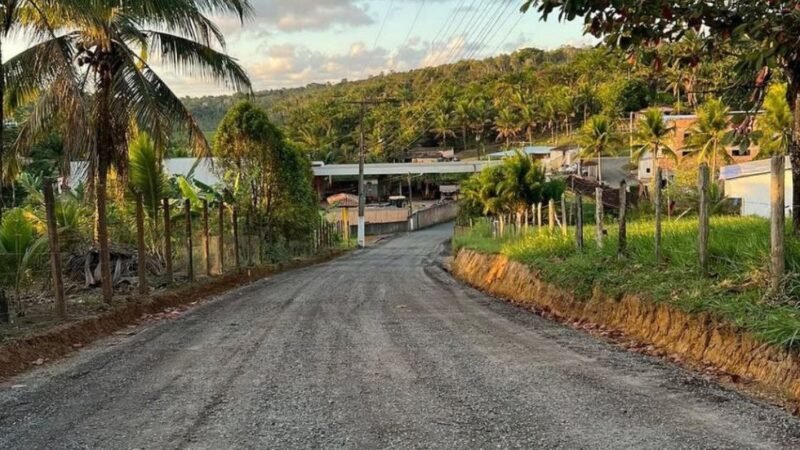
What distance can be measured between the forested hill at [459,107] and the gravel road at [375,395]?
83.9 m

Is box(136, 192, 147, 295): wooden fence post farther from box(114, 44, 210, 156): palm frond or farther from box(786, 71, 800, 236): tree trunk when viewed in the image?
box(786, 71, 800, 236): tree trunk

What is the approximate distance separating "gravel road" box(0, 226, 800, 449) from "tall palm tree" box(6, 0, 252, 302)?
14.8ft

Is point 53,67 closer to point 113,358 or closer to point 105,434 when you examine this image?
point 113,358

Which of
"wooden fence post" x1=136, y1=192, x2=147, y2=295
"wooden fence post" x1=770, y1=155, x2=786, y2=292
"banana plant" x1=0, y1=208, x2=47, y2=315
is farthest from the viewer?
"wooden fence post" x1=136, y1=192, x2=147, y2=295

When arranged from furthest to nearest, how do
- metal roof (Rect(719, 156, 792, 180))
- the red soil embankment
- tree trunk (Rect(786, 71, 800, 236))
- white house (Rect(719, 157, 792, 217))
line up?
1. metal roof (Rect(719, 156, 792, 180))
2. white house (Rect(719, 157, 792, 217))
3. tree trunk (Rect(786, 71, 800, 236))
4. the red soil embankment

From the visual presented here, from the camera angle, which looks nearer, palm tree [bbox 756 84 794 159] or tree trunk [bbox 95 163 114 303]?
tree trunk [bbox 95 163 114 303]

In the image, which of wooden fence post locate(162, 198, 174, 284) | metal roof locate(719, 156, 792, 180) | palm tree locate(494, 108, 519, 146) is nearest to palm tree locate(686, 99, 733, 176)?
metal roof locate(719, 156, 792, 180)

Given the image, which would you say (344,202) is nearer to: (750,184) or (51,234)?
(750,184)

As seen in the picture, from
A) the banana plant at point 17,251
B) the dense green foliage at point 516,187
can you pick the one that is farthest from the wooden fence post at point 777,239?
the dense green foliage at point 516,187

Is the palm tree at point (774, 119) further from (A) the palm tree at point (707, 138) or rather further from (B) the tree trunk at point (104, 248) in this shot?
(A) the palm tree at point (707, 138)

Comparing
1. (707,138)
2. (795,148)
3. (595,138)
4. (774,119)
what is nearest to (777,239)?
(795,148)

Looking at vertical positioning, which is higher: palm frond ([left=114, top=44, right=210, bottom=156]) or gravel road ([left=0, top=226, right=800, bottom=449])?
palm frond ([left=114, top=44, right=210, bottom=156])

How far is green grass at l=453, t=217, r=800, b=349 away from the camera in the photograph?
21.7 ft

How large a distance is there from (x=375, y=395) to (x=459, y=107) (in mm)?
116831
